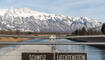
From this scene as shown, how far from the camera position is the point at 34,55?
2883 mm

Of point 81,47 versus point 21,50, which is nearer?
point 21,50

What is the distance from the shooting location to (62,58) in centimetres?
289

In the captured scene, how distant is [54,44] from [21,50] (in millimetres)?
606

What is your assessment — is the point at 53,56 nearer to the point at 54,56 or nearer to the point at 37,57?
the point at 54,56

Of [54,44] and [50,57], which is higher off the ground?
[54,44]

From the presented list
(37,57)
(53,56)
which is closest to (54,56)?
(53,56)

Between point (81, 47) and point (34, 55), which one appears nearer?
point (34, 55)

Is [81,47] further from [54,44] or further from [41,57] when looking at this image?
[41,57]

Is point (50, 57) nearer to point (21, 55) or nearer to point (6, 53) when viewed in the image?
point (21, 55)

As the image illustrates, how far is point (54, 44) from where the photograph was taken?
2.89 meters

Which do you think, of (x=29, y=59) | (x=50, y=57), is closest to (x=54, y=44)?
(x=50, y=57)

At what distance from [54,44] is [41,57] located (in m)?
0.33

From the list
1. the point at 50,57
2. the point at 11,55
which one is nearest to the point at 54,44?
the point at 50,57

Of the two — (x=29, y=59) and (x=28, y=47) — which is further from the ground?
(x=28, y=47)
